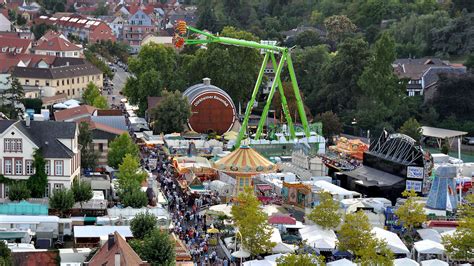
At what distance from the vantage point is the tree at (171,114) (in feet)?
206

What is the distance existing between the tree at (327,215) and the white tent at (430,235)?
271 cm

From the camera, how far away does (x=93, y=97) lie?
229ft

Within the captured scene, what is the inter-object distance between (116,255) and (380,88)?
4204 centimetres

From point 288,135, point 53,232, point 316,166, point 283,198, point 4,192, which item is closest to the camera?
point 53,232

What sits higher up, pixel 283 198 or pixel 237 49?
pixel 237 49

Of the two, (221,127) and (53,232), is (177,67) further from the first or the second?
(53,232)

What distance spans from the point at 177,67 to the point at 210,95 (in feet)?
38.2

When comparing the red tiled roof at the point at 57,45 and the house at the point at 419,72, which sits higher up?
the red tiled roof at the point at 57,45

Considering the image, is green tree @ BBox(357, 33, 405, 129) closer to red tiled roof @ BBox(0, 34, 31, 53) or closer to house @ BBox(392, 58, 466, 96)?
house @ BBox(392, 58, 466, 96)

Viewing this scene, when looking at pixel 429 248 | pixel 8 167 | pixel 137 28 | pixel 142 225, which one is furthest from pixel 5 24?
pixel 429 248

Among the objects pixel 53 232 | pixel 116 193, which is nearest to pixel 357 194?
pixel 116 193

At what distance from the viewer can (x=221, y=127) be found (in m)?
64.8

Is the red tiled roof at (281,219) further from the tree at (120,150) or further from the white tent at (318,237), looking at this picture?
the tree at (120,150)

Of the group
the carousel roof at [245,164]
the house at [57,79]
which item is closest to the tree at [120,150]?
the carousel roof at [245,164]
